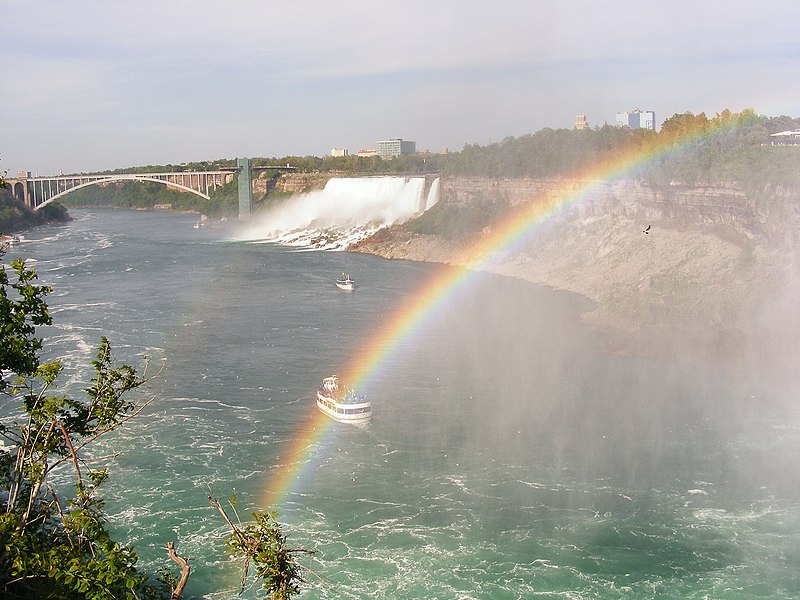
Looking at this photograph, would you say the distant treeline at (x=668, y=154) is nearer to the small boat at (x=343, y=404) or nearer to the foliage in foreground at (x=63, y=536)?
the small boat at (x=343, y=404)

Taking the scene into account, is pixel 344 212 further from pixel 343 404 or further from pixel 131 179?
pixel 343 404

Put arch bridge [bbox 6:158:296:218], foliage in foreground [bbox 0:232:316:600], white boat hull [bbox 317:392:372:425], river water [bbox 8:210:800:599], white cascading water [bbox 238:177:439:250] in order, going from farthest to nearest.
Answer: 1. arch bridge [bbox 6:158:296:218]
2. white cascading water [bbox 238:177:439:250]
3. white boat hull [bbox 317:392:372:425]
4. river water [bbox 8:210:800:599]
5. foliage in foreground [bbox 0:232:316:600]

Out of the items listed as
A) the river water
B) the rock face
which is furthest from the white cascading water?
the river water

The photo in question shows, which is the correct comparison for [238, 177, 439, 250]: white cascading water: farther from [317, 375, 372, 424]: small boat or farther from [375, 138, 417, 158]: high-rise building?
[375, 138, 417, 158]: high-rise building

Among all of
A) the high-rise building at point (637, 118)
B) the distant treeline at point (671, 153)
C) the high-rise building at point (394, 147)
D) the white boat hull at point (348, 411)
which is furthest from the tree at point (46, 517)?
the high-rise building at point (394, 147)

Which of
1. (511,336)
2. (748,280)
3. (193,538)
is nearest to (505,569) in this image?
(193,538)

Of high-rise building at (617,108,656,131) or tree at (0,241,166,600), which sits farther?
high-rise building at (617,108,656,131)

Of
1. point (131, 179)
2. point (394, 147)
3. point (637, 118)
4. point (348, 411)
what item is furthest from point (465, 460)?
point (394, 147)

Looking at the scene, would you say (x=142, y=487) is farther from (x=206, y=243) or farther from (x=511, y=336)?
(x=206, y=243)
